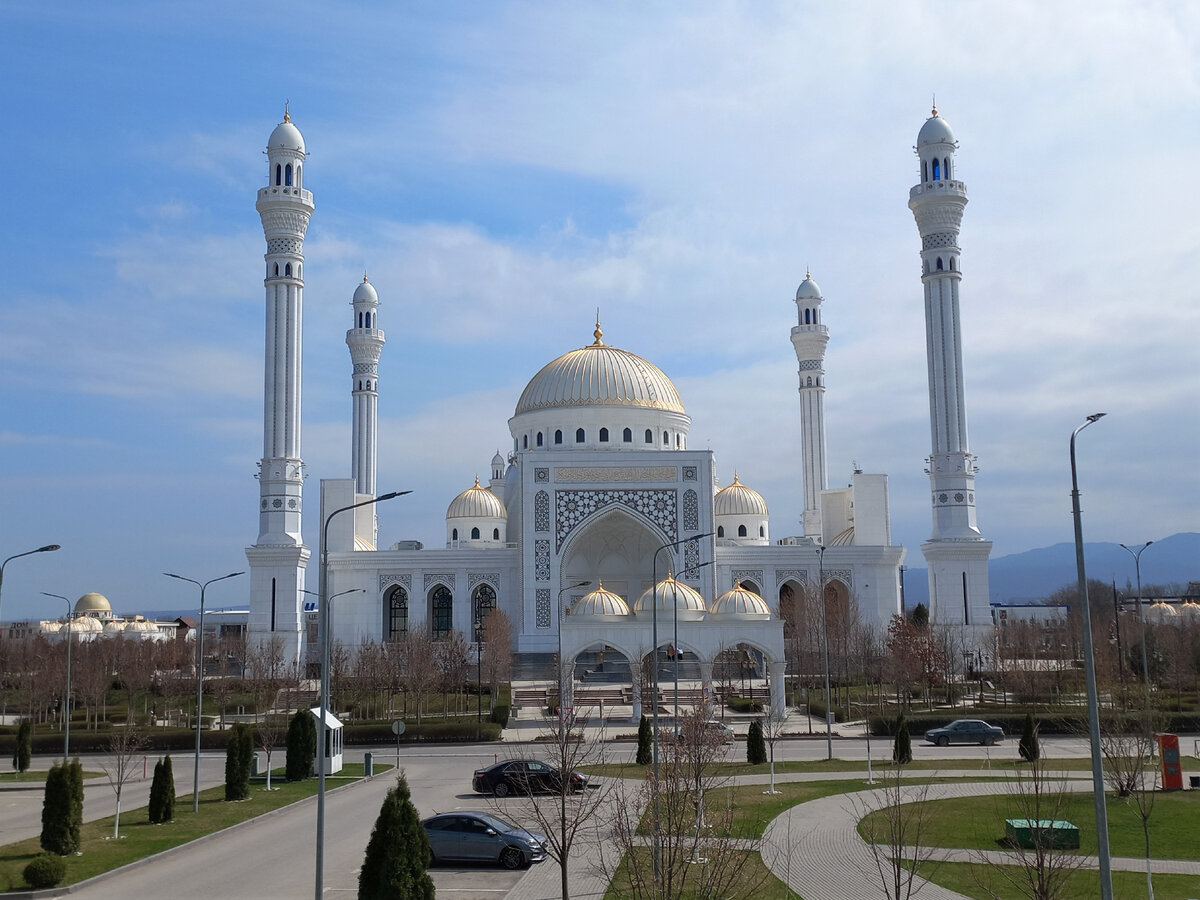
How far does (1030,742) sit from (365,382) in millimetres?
53143

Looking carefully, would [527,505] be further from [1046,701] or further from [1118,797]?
[1118,797]

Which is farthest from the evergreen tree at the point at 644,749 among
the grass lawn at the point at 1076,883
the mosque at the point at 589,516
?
the mosque at the point at 589,516

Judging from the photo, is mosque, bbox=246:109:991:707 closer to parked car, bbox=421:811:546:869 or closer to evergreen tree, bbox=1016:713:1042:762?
evergreen tree, bbox=1016:713:1042:762

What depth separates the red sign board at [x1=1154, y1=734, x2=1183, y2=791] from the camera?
2353 cm

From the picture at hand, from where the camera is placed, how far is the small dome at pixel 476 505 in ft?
224

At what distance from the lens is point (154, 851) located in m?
19.8

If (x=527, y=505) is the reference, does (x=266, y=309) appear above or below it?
above

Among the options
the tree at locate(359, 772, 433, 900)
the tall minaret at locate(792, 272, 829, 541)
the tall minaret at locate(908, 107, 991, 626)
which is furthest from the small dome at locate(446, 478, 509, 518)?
the tree at locate(359, 772, 433, 900)

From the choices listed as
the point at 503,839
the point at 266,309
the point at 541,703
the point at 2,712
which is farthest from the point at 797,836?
the point at 266,309

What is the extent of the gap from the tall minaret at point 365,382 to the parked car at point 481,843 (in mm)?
51551

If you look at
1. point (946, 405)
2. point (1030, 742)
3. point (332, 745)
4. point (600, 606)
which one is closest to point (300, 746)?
point (332, 745)

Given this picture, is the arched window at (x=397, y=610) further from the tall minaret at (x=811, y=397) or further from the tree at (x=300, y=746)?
the tree at (x=300, y=746)

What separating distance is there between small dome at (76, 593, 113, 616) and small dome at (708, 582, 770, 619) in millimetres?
83841

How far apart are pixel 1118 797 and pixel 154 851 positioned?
17.1m
